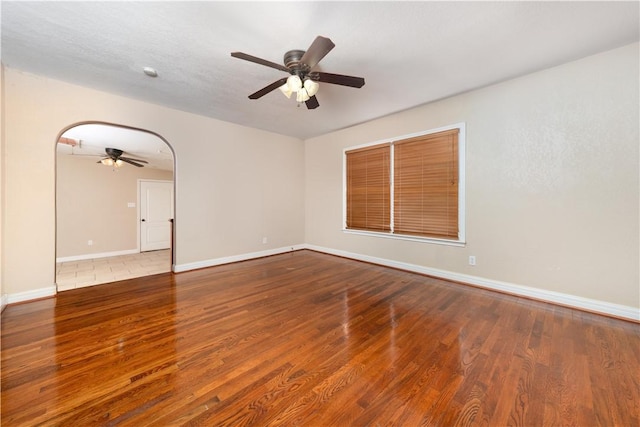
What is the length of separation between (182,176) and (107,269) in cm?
256

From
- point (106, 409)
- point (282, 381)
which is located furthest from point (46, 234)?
point (282, 381)

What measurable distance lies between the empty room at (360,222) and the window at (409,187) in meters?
0.03

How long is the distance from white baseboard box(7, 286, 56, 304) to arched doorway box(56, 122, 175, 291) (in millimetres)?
1022

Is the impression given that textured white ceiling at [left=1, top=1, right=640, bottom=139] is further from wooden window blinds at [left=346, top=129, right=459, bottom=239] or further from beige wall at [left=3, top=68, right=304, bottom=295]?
wooden window blinds at [left=346, top=129, right=459, bottom=239]

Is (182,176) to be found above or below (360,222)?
above

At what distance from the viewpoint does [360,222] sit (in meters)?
4.90

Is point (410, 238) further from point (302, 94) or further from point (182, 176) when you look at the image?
point (182, 176)

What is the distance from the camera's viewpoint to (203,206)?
4391mm

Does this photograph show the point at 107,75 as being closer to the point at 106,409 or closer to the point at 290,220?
the point at 106,409

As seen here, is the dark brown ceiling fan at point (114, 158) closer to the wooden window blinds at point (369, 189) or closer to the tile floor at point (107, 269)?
the tile floor at point (107, 269)

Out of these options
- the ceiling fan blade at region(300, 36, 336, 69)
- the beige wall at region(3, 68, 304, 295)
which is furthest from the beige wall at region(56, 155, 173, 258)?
the ceiling fan blade at region(300, 36, 336, 69)

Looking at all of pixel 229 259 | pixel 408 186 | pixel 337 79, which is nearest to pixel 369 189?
pixel 408 186

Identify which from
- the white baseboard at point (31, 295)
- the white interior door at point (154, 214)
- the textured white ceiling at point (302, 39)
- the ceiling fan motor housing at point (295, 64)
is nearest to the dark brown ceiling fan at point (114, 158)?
the white interior door at point (154, 214)

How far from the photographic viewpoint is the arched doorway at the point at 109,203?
181 inches
